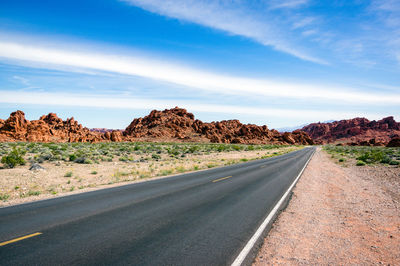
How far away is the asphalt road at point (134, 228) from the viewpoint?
4.51m

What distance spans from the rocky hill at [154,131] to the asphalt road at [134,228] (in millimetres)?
77456

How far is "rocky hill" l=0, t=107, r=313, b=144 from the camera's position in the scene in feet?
250

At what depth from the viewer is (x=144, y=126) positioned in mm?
130500

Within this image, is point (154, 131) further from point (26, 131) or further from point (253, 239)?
point (253, 239)

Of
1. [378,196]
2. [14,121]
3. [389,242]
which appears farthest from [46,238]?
[14,121]

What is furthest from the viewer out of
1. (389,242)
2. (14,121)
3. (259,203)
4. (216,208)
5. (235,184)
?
(14,121)

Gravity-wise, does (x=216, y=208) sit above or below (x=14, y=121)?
below

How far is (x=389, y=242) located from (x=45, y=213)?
8922 millimetres

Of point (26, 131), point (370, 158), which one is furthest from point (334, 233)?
point (26, 131)

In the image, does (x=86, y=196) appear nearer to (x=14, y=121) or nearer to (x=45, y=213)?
(x=45, y=213)

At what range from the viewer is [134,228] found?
6.00m

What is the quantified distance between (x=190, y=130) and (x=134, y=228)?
→ 4901 inches

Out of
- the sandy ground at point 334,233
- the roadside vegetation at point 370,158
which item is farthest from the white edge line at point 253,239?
the roadside vegetation at point 370,158

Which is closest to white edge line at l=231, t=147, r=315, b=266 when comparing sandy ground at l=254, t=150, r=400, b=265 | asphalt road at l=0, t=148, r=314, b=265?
asphalt road at l=0, t=148, r=314, b=265
